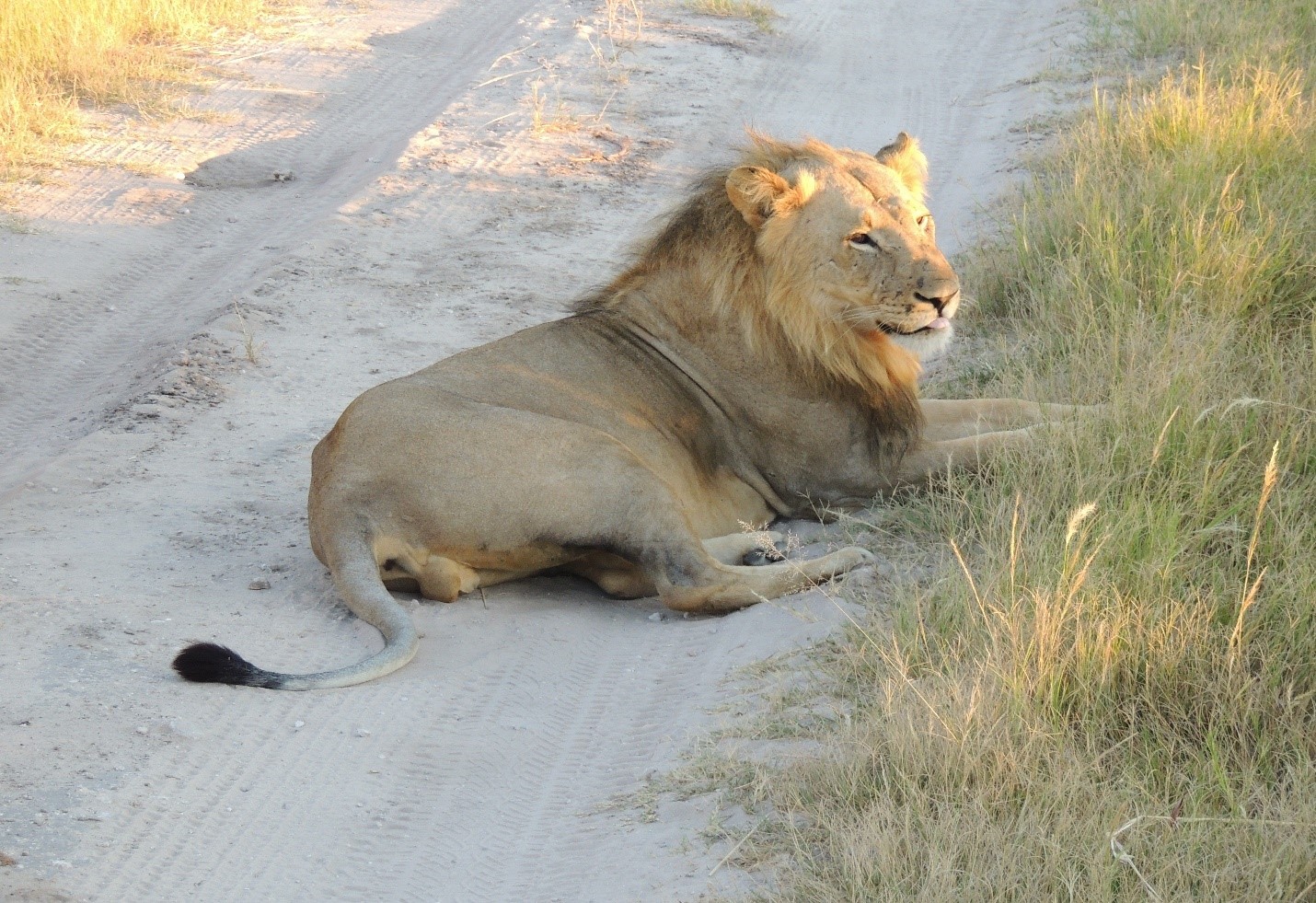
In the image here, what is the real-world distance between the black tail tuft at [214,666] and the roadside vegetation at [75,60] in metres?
5.39

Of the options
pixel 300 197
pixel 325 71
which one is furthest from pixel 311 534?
pixel 325 71

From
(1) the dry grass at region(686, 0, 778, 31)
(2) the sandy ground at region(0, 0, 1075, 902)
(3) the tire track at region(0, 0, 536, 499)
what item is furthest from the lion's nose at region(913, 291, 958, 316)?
(1) the dry grass at region(686, 0, 778, 31)

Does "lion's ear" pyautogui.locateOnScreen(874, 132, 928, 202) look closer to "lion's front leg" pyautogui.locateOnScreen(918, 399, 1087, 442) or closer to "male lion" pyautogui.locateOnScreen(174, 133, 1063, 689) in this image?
"male lion" pyautogui.locateOnScreen(174, 133, 1063, 689)

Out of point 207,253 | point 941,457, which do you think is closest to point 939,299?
point 941,457

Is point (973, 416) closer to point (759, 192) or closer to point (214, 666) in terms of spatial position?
point (759, 192)

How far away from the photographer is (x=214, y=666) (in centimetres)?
353

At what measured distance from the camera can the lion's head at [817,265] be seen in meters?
4.52

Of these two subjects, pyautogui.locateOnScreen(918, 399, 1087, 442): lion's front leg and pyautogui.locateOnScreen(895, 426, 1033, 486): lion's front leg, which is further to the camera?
pyautogui.locateOnScreen(918, 399, 1087, 442): lion's front leg

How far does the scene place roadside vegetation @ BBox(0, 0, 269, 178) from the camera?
8.49 meters

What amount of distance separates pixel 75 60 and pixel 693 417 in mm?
6329

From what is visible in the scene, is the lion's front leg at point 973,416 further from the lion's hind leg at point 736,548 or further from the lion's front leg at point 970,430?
the lion's hind leg at point 736,548

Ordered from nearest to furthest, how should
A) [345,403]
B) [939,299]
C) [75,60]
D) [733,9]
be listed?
1. [939,299]
2. [345,403]
3. [75,60]
4. [733,9]

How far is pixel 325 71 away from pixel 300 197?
229cm

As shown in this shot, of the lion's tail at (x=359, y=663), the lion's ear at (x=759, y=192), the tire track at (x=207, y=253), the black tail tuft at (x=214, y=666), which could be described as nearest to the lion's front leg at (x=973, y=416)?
the lion's ear at (x=759, y=192)
